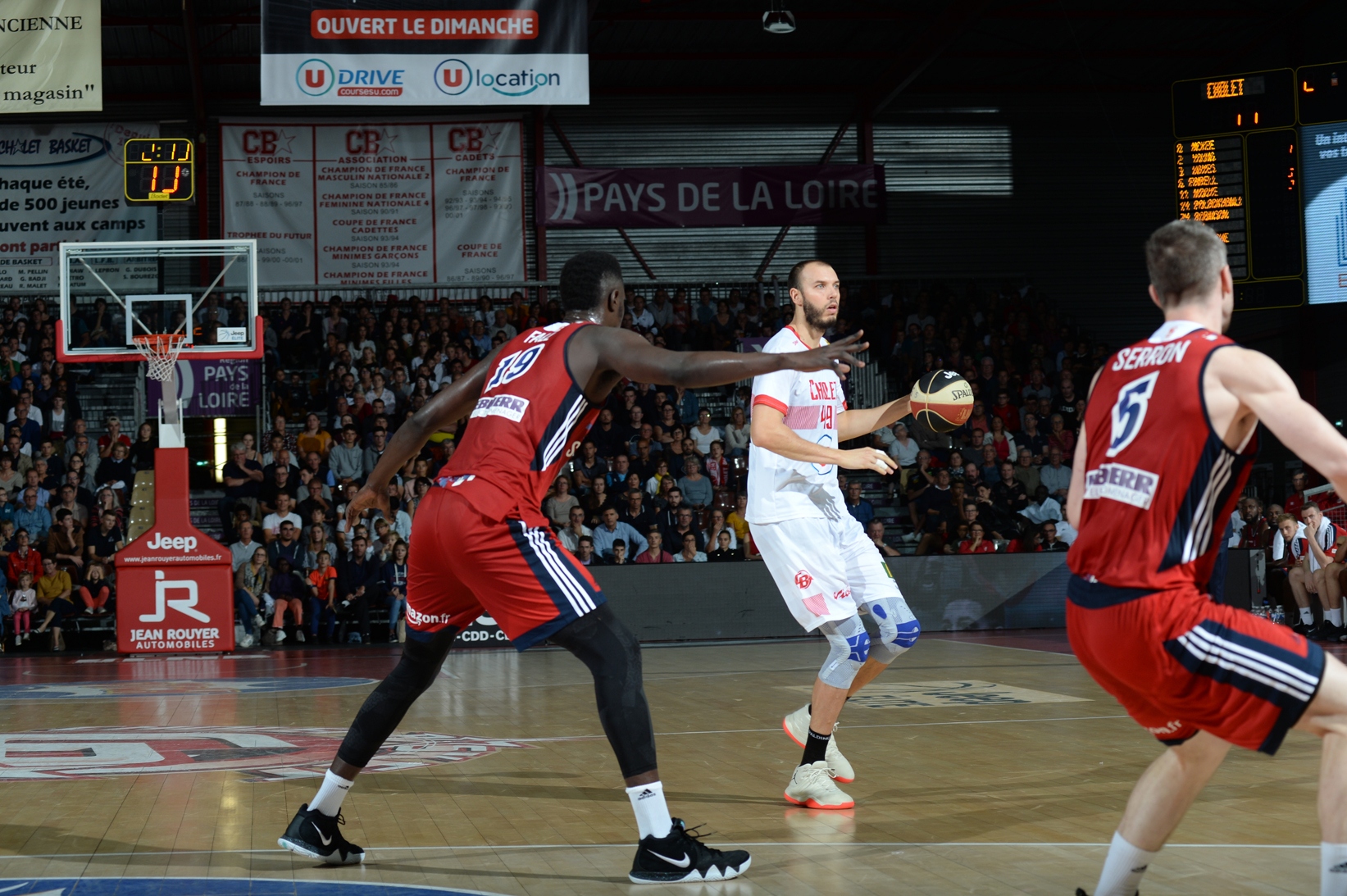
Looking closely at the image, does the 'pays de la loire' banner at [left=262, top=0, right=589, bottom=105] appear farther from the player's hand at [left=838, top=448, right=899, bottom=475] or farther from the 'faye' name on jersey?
the 'faye' name on jersey

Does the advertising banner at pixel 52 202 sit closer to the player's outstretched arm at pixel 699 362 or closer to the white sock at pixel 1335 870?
the player's outstretched arm at pixel 699 362

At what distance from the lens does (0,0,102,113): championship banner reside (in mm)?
13164

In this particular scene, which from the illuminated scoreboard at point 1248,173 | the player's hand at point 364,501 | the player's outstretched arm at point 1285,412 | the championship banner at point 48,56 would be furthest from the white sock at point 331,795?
the illuminated scoreboard at point 1248,173

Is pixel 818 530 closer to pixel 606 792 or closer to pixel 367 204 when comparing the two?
pixel 606 792

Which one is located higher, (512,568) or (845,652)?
(512,568)

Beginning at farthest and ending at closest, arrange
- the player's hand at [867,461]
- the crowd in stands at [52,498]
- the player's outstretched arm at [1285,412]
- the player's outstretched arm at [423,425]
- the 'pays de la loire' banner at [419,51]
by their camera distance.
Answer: the crowd in stands at [52,498]
the 'pays de la loire' banner at [419,51]
the player's hand at [867,461]
the player's outstretched arm at [423,425]
the player's outstretched arm at [1285,412]

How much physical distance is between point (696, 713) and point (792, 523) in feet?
10.2

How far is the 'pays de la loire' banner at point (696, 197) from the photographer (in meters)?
21.4

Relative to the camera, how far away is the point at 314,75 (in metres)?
13.1

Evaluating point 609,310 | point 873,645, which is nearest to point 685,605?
point 873,645

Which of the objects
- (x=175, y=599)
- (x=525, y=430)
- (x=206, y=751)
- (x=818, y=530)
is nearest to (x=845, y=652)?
(x=818, y=530)

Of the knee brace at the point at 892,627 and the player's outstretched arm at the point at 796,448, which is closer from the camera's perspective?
the player's outstretched arm at the point at 796,448

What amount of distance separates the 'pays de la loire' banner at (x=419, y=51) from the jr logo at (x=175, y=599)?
518 cm

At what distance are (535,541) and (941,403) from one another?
238 centimetres
